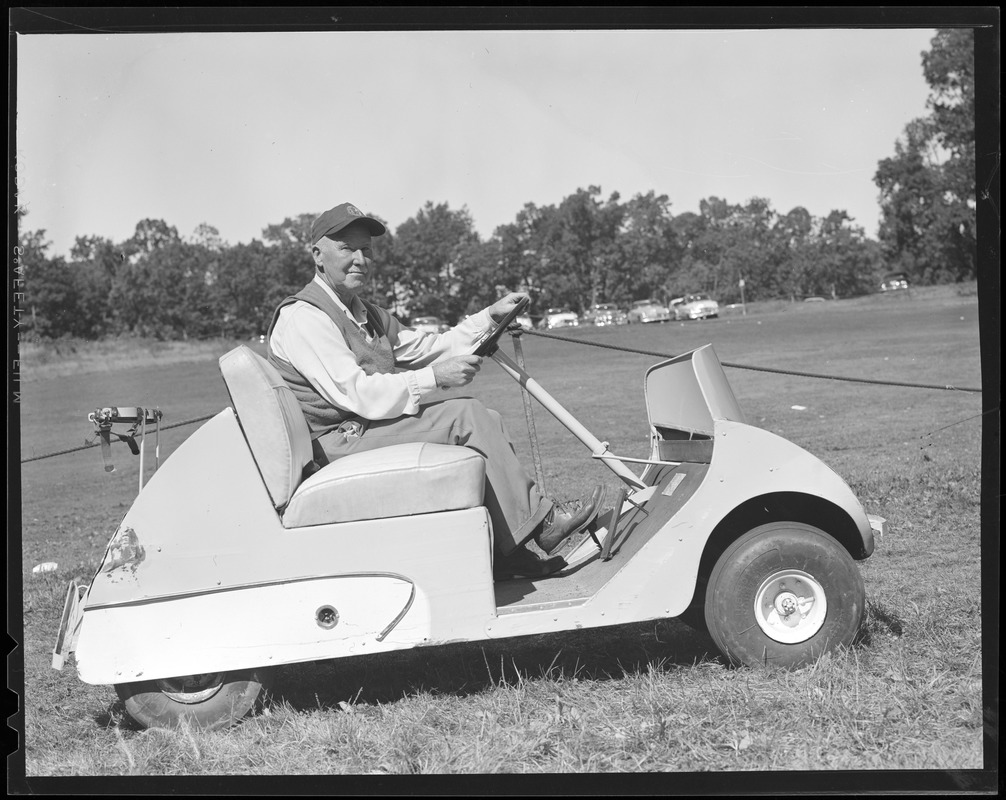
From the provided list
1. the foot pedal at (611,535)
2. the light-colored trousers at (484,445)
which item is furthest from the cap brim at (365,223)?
the foot pedal at (611,535)

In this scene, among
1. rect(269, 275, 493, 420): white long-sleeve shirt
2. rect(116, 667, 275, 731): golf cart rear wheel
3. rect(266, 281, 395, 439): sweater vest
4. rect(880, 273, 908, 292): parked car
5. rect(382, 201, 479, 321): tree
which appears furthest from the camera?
rect(880, 273, 908, 292): parked car

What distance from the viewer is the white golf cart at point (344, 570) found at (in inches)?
140

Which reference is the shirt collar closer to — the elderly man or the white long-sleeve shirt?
the elderly man

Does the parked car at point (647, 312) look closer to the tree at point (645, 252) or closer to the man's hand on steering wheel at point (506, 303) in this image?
the tree at point (645, 252)

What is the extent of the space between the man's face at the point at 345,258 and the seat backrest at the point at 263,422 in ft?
2.41

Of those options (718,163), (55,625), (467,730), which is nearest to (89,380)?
(55,625)

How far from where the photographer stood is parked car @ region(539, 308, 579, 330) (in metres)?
29.4

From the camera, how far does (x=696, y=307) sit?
3456 cm

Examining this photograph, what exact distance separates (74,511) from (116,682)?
7.48 meters

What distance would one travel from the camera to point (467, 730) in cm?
364

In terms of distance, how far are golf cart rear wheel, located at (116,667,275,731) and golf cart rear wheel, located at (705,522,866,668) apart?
1.82 m

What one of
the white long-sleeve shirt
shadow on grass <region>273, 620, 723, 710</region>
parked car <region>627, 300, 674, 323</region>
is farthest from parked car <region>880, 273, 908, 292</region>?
the white long-sleeve shirt

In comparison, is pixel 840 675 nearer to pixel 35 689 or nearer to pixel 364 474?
pixel 364 474

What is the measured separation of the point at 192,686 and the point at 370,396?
1307 millimetres
